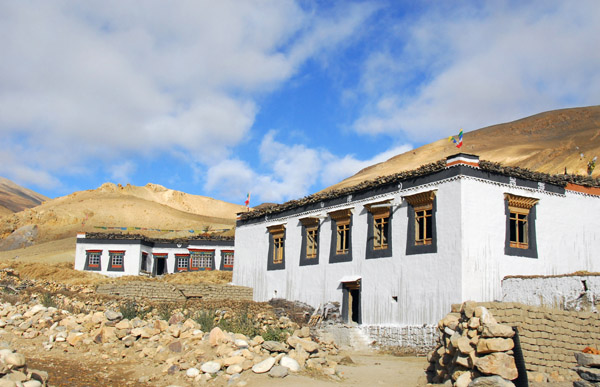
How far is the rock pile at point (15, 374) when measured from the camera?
10.7 m

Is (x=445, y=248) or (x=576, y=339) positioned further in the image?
(x=445, y=248)

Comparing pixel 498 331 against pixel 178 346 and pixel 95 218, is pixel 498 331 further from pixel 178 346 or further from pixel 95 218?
pixel 95 218

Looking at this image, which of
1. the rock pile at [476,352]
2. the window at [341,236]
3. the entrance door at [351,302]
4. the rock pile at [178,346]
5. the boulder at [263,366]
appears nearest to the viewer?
the rock pile at [476,352]

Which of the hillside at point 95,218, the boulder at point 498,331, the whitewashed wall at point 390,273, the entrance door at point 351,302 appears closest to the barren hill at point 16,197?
the hillside at point 95,218

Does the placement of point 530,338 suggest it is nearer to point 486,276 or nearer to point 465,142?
point 486,276

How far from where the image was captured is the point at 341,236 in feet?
86.0

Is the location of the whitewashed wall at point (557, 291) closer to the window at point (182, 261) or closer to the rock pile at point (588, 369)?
the rock pile at point (588, 369)

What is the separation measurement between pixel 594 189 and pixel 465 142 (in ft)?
265

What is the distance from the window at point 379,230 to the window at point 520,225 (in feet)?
15.0

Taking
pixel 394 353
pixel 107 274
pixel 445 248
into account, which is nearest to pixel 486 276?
pixel 445 248

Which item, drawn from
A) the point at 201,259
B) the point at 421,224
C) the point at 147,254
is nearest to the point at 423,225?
the point at 421,224

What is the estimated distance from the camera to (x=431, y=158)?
97312mm

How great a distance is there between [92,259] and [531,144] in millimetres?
68519

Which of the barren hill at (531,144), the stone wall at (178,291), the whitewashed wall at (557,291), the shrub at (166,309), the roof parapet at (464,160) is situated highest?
the barren hill at (531,144)
